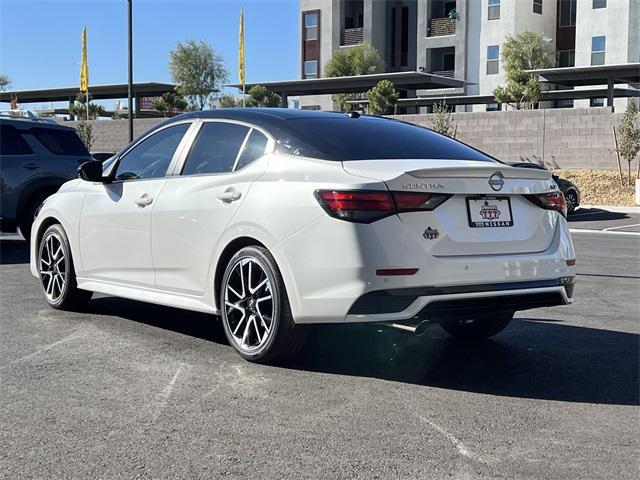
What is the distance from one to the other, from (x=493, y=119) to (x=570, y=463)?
30.4 m

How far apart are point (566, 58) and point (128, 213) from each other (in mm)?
50826

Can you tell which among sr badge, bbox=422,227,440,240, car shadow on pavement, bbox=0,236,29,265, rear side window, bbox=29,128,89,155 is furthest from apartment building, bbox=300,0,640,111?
sr badge, bbox=422,227,440,240

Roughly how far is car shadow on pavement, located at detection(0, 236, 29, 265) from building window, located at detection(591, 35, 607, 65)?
41.7 metres

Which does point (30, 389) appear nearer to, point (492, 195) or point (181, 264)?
point (181, 264)

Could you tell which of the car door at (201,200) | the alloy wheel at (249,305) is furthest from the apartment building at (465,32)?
the alloy wheel at (249,305)

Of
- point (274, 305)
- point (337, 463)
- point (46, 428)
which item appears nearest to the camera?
point (337, 463)

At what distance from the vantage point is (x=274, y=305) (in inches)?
196

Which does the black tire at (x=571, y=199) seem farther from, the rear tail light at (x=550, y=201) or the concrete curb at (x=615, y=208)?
the rear tail light at (x=550, y=201)

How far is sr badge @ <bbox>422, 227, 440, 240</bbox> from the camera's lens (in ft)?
15.3

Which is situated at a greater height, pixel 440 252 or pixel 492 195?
pixel 492 195

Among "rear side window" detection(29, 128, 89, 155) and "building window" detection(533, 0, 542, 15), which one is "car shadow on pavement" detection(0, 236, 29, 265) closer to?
"rear side window" detection(29, 128, 89, 155)

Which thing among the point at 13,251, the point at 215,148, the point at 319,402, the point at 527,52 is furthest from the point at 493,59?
the point at 319,402

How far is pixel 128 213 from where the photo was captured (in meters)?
6.29

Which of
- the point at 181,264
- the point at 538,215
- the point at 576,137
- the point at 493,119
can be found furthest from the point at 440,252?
the point at 493,119
